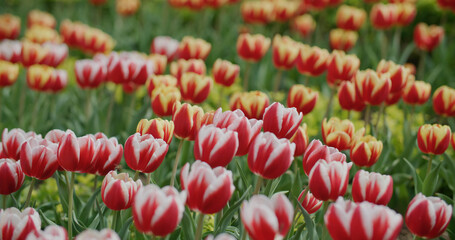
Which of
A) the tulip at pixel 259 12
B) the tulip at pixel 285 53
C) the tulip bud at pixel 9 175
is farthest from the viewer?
the tulip at pixel 259 12

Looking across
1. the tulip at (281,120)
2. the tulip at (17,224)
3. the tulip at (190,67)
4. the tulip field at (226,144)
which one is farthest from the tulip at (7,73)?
the tulip at (281,120)

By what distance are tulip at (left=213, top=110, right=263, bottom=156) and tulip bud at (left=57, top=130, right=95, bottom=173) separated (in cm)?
42

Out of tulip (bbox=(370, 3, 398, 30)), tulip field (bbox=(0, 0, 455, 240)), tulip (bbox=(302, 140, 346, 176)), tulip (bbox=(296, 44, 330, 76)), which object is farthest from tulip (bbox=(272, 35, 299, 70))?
tulip (bbox=(302, 140, 346, 176))

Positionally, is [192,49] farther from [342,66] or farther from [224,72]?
[342,66]

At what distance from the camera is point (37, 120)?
3449mm

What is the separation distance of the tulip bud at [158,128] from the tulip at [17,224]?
1.61ft

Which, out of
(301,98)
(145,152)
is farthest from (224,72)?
(145,152)

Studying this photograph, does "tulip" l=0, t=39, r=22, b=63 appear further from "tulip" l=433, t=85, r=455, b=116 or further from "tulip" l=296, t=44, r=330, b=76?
"tulip" l=433, t=85, r=455, b=116

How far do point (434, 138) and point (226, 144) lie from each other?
1.12 m

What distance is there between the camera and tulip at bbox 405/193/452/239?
1.49 meters

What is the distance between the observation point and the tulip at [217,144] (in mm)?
1505

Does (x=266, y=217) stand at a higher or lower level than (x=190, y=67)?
higher

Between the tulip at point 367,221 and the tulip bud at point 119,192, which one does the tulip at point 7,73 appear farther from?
the tulip at point 367,221

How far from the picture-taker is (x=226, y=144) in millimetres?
1507
